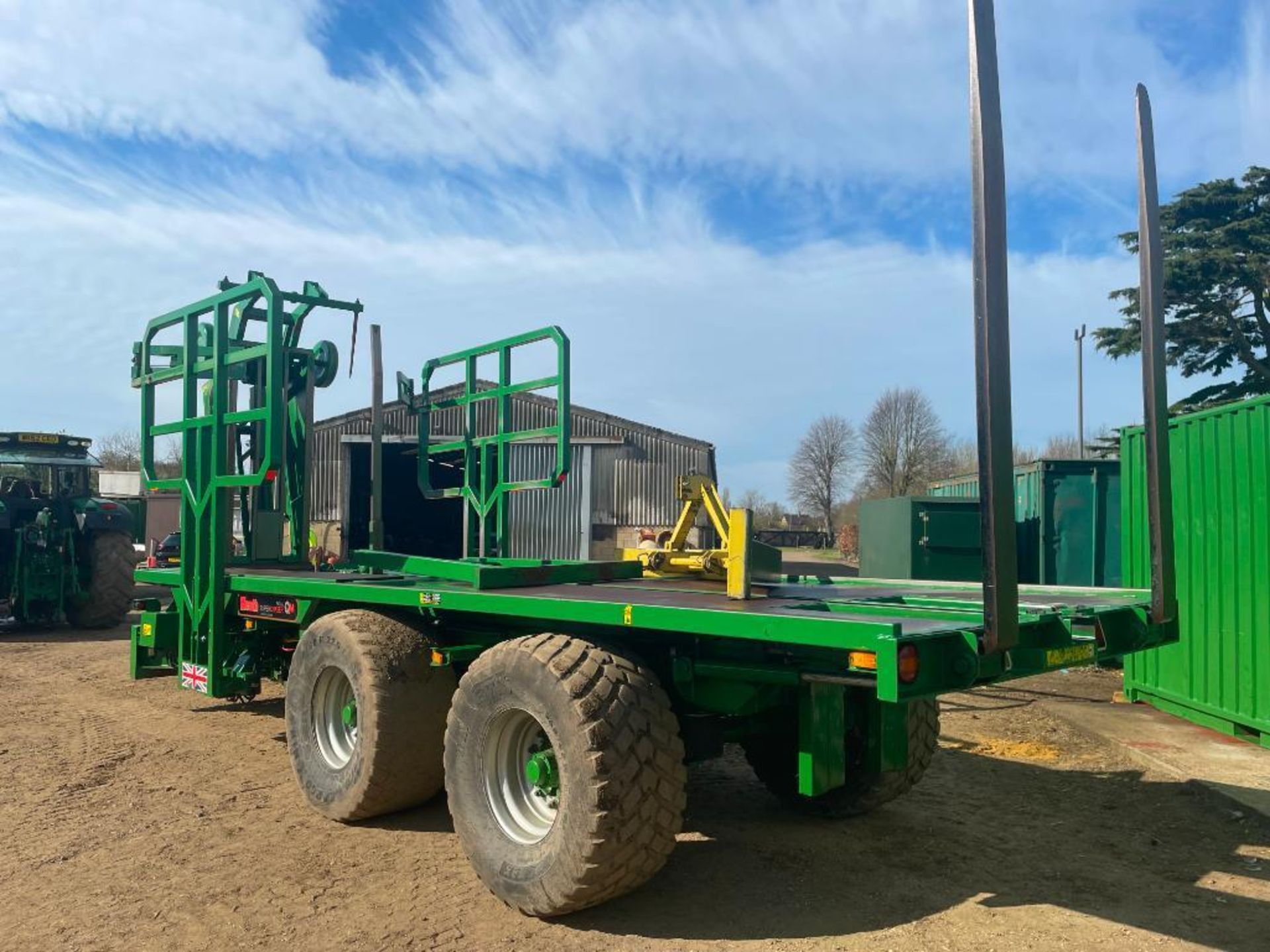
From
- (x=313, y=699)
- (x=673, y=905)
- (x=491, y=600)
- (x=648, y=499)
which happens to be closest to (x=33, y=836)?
(x=313, y=699)

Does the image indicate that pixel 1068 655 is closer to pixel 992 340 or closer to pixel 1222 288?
pixel 992 340

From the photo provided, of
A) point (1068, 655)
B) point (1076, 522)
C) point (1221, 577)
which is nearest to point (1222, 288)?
point (1076, 522)

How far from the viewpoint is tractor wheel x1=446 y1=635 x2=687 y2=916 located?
13.0 feet

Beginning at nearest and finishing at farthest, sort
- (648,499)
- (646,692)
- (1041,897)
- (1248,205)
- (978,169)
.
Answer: (978,169) < (646,692) < (1041,897) < (648,499) < (1248,205)

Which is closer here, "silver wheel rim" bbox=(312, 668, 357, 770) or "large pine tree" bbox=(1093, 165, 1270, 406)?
"silver wheel rim" bbox=(312, 668, 357, 770)

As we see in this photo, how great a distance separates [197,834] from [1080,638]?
431cm

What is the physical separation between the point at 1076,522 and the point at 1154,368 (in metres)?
8.71

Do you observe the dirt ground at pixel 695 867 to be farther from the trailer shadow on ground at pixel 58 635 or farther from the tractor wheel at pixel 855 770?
the trailer shadow on ground at pixel 58 635

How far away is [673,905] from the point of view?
4.30 m

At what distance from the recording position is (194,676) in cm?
731

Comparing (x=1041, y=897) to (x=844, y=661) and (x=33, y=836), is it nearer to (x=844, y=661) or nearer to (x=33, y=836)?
Result: (x=844, y=661)

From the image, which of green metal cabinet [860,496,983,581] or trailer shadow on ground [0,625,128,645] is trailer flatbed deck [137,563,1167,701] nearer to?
green metal cabinet [860,496,983,581]

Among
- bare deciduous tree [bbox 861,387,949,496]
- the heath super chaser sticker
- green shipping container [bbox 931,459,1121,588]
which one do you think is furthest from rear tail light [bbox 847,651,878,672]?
bare deciduous tree [bbox 861,387,949,496]

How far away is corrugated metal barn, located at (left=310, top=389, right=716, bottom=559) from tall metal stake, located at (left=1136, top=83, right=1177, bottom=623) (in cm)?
1680
